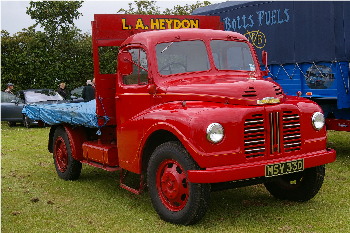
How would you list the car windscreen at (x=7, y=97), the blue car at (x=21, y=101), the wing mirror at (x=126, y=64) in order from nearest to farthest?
the wing mirror at (x=126, y=64), the blue car at (x=21, y=101), the car windscreen at (x=7, y=97)

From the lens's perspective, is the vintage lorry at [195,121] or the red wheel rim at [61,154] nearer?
the vintage lorry at [195,121]

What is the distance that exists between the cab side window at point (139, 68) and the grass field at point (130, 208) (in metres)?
1.64

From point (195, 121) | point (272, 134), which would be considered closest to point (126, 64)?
point (195, 121)

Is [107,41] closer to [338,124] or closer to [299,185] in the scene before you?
[299,185]

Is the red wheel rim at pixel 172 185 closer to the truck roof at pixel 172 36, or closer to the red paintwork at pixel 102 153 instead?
the red paintwork at pixel 102 153

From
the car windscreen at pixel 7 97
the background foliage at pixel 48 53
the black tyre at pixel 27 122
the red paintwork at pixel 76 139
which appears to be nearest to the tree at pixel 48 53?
the background foliage at pixel 48 53

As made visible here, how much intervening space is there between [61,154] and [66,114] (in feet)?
2.96

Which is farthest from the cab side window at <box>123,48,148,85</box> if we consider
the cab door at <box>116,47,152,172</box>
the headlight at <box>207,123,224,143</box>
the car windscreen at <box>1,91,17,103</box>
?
the car windscreen at <box>1,91,17,103</box>

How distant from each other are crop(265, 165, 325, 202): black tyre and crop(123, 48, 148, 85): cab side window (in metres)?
2.14

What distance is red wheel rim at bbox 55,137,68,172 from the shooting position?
334 inches

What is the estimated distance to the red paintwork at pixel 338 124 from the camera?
9.17m

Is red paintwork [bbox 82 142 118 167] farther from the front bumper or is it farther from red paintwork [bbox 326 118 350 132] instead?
red paintwork [bbox 326 118 350 132]

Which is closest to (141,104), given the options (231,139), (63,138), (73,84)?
(231,139)

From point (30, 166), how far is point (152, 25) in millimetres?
4000
